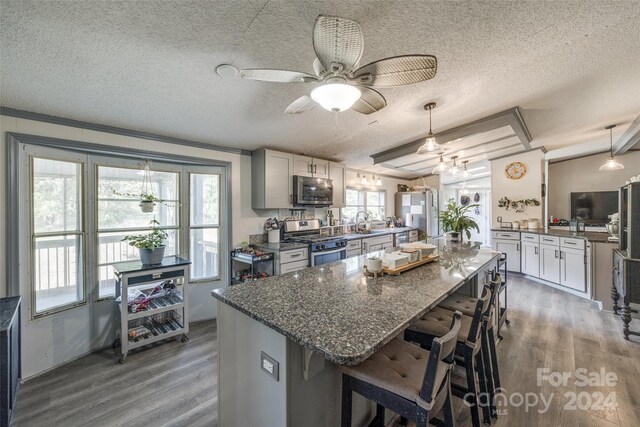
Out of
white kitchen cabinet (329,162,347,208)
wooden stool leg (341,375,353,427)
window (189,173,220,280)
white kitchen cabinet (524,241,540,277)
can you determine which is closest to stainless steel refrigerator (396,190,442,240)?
white kitchen cabinet (524,241,540,277)

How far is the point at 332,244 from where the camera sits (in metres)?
3.95

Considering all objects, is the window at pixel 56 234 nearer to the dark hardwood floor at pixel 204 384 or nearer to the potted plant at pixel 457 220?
the dark hardwood floor at pixel 204 384

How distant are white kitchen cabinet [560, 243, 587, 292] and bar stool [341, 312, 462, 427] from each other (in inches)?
172

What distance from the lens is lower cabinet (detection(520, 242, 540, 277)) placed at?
475cm

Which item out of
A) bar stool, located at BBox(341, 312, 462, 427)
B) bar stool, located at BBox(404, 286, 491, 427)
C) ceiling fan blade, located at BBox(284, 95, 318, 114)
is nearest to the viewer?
bar stool, located at BBox(341, 312, 462, 427)

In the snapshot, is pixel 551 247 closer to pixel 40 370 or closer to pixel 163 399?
pixel 163 399

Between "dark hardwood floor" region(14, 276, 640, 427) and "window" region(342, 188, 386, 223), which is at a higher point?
"window" region(342, 188, 386, 223)

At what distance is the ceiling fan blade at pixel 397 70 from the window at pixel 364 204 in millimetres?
3994

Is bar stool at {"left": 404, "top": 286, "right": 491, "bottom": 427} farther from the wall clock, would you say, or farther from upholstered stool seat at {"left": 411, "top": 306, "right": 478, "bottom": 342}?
the wall clock

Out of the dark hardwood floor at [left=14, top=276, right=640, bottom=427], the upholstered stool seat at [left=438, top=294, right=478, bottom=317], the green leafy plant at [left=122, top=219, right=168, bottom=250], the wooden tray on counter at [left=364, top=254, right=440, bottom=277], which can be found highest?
the green leafy plant at [left=122, top=219, right=168, bottom=250]

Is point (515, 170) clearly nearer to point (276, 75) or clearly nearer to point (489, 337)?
point (489, 337)

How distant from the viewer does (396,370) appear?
1167 mm

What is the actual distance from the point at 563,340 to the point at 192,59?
4.28m

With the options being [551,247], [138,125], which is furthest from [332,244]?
[551,247]
